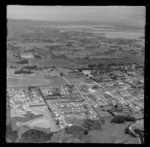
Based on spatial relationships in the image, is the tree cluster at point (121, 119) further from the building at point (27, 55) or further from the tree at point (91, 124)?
the building at point (27, 55)

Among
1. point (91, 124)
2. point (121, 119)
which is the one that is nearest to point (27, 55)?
point (91, 124)

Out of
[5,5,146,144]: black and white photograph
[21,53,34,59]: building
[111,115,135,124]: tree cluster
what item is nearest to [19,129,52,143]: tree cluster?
[5,5,146,144]: black and white photograph

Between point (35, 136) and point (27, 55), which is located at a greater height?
point (27, 55)

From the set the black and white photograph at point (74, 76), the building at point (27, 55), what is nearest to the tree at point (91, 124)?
the black and white photograph at point (74, 76)

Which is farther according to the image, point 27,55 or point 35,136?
point 27,55

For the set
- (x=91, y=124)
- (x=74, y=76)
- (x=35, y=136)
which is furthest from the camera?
(x=74, y=76)

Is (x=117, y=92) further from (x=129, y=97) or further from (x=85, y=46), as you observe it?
(x=85, y=46)

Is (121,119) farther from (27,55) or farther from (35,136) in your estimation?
(27,55)

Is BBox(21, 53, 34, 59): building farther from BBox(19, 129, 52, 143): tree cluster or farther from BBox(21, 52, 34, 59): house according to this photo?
BBox(19, 129, 52, 143): tree cluster
